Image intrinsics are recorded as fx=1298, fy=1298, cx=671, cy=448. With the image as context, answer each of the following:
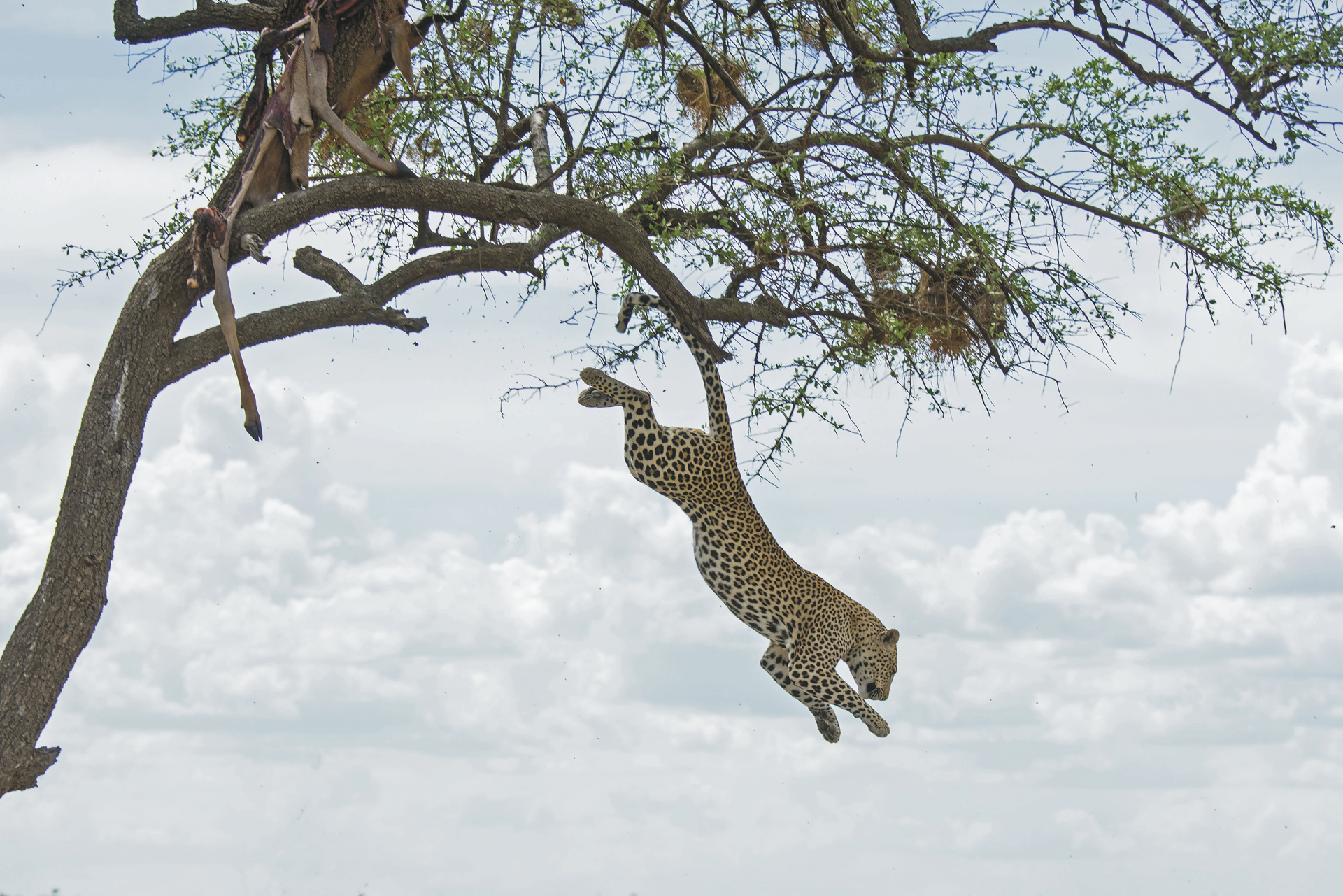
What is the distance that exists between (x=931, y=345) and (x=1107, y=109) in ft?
6.49

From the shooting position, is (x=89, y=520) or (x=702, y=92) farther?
(x=702, y=92)

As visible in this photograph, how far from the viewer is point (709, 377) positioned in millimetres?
8078

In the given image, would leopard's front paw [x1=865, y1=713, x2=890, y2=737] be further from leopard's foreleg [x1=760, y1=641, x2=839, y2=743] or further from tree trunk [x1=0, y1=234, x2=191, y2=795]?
tree trunk [x1=0, y1=234, x2=191, y2=795]

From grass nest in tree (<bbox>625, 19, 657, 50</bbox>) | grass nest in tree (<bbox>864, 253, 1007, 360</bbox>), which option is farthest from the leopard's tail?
grass nest in tree (<bbox>625, 19, 657, 50</bbox>)

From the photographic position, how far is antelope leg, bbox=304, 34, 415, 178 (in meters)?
6.88

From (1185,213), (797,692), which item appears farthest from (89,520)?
(1185,213)

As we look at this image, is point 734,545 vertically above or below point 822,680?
above

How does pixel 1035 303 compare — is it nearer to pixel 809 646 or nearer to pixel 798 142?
pixel 798 142

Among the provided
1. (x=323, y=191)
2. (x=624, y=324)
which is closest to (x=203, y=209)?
(x=323, y=191)

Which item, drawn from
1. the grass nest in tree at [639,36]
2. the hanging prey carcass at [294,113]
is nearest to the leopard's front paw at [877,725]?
the hanging prey carcass at [294,113]

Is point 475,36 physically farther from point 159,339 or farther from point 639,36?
point 159,339

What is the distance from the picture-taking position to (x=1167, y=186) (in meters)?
8.94

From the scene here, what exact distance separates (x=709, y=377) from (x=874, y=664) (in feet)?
7.07

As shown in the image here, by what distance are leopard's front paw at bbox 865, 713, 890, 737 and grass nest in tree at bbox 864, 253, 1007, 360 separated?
2.47 metres
